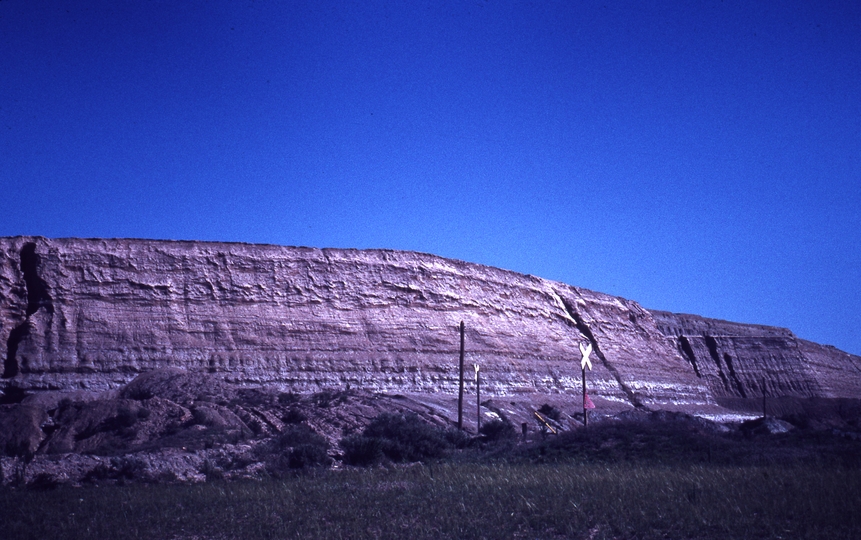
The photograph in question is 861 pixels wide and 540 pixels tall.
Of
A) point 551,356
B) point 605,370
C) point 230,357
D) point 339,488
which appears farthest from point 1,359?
point 605,370


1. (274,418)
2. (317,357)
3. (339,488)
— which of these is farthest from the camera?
(317,357)

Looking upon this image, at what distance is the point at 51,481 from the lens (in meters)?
14.4

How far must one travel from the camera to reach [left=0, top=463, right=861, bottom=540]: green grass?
29.8ft

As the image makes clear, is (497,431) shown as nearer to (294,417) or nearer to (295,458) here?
(294,417)

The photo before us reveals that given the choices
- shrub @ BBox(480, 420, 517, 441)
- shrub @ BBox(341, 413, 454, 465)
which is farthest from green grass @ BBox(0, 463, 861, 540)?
shrub @ BBox(480, 420, 517, 441)

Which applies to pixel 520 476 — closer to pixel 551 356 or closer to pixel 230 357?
pixel 230 357

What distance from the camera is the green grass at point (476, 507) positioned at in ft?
29.8

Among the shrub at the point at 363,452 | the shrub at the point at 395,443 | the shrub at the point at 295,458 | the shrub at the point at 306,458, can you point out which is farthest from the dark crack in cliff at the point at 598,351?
the shrub at the point at 306,458

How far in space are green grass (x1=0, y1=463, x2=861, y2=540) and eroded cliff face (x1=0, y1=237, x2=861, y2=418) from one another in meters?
21.4

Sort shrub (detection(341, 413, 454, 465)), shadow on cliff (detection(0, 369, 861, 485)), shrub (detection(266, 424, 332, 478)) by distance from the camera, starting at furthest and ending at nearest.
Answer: shrub (detection(341, 413, 454, 465)) < shrub (detection(266, 424, 332, 478)) < shadow on cliff (detection(0, 369, 861, 485))

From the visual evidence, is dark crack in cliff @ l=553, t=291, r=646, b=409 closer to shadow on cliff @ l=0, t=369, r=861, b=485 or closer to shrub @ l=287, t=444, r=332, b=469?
shadow on cliff @ l=0, t=369, r=861, b=485

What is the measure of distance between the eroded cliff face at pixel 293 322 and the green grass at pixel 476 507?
70.4 ft

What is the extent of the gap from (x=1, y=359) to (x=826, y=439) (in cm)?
3575

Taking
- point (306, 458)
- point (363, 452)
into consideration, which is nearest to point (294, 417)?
point (363, 452)
